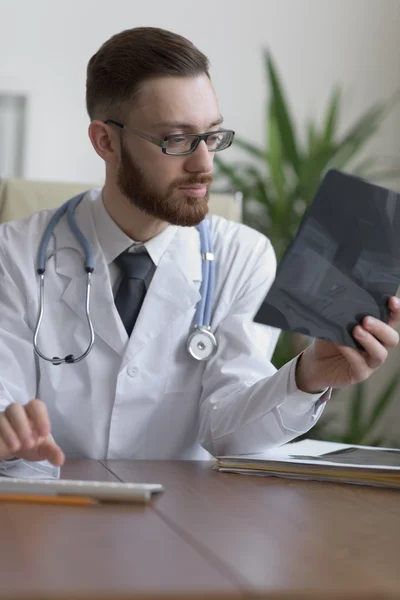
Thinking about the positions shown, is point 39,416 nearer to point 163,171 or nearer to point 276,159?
point 163,171

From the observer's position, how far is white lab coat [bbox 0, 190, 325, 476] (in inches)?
66.3

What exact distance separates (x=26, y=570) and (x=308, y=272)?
63cm

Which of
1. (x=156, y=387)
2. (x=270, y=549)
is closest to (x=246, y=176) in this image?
(x=156, y=387)

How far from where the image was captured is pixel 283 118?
10.6ft

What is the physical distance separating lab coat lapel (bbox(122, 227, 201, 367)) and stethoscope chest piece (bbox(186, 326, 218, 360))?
0.20 ft

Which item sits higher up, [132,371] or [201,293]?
[201,293]

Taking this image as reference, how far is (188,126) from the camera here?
5.59ft

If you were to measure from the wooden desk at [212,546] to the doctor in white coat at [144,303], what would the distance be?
0.52 metres

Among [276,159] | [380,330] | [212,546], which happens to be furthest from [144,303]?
[276,159]

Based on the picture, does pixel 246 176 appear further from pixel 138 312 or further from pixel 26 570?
pixel 26 570

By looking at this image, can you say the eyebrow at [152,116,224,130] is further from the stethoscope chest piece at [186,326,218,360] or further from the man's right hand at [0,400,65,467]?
the man's right hand at [0,400,65,467]

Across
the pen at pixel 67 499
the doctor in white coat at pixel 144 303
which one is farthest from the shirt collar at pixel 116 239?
the pen at pixel 67 499

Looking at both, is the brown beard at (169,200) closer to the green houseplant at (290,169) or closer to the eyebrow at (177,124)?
the eyebrow at (177,124)

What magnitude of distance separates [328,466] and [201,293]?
60cm
